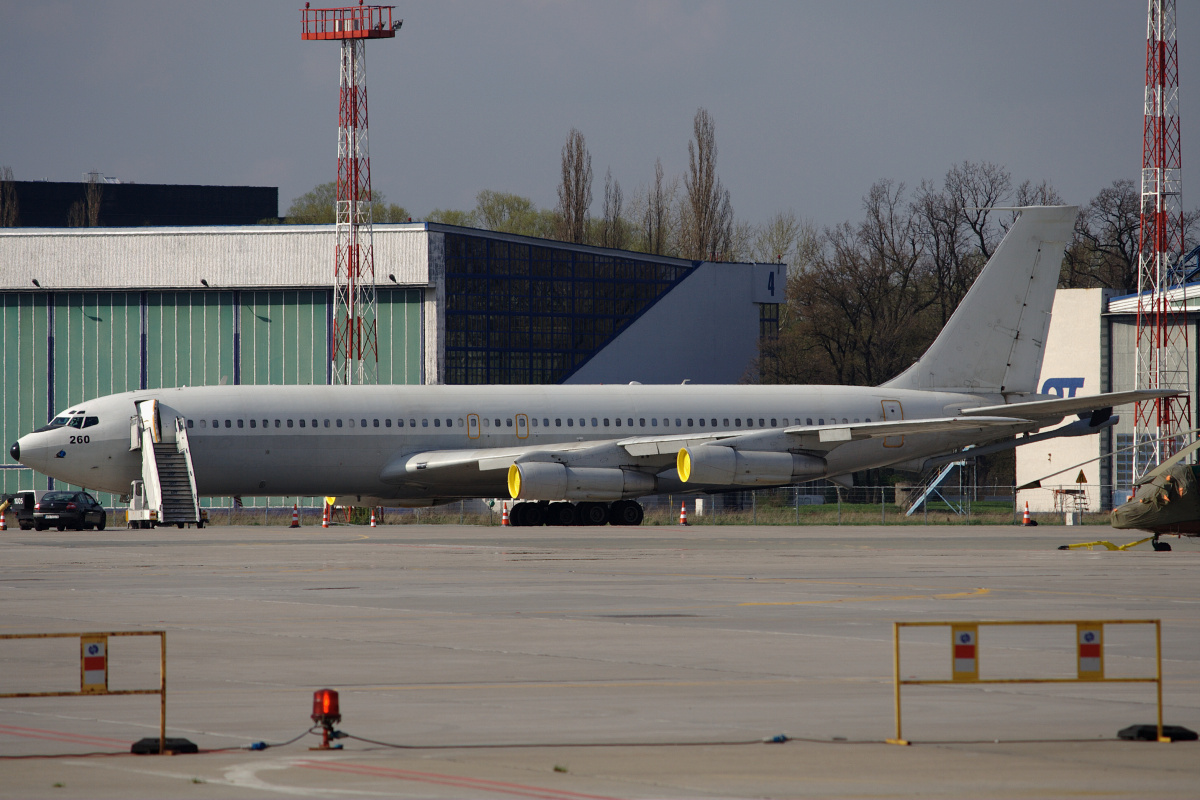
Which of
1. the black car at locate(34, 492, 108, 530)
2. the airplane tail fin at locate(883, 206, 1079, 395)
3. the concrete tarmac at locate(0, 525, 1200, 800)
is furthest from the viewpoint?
the airplane tail fin at locate(883, 206, 1079, 395)

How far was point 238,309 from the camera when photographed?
234 ft

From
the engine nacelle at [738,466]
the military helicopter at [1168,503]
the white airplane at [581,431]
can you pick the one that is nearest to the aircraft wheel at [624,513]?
the white airplane at [581,431]

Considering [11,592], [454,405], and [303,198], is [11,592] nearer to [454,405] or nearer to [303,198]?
[454,405]

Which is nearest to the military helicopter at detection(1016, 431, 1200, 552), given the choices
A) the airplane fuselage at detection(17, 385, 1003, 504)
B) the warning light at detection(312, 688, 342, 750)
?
the airplane fuselage at detection(17, 385, 1003, 504)

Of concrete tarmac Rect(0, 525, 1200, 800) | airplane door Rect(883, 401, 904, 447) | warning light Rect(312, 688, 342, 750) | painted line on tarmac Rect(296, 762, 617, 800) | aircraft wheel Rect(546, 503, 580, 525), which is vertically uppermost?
airplane door Rect(883, 401, 904, 447)

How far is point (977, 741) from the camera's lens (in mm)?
10523

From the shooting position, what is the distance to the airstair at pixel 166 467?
140ft

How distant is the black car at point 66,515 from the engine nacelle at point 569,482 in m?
13.6

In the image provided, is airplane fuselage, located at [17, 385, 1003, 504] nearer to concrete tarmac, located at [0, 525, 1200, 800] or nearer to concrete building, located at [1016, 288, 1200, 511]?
concrete tarmac, located at [0, 525, 1200, 800]

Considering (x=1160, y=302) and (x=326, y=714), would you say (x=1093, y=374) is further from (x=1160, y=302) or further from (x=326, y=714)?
(x=326, y=714)

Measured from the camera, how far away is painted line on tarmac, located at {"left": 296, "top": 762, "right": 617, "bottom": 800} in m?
8.64

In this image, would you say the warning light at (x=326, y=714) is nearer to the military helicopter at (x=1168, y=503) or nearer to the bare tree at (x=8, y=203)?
the military helicopter at (x=1168, y=503)

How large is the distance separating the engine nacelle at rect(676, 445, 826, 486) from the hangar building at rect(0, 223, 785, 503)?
26.7m

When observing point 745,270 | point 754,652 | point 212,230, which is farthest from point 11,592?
point 745,270
